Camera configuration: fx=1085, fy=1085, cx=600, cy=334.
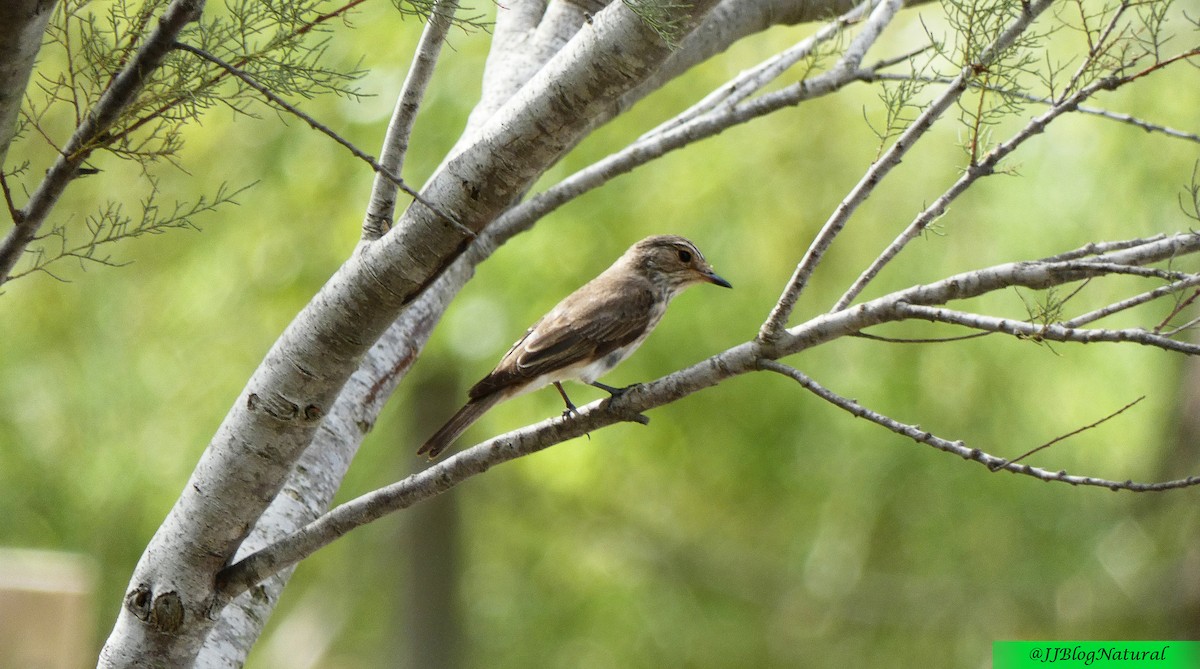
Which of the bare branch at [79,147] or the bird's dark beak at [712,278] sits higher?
the bird's dark beak at [712,278]

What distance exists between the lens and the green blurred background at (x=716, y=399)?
26.4 feet

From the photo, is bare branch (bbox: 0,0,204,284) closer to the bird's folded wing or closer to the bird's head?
the bird's folded wing

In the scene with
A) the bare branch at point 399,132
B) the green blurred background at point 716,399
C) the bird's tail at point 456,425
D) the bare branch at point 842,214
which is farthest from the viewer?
the green blurred background at point 716,399

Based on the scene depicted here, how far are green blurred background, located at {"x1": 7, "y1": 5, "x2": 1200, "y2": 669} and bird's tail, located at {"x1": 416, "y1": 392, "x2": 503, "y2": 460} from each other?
3.74 meters

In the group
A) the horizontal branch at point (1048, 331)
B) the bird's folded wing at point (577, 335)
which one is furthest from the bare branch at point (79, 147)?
the bird's folded wing at point (577, 335)

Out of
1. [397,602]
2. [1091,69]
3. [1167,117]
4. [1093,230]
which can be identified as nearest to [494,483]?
A: [397,602]

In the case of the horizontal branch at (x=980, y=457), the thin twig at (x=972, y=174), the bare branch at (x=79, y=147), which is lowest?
the horizontal branch at (x=980, y=457)

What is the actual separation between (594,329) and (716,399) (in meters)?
4.94

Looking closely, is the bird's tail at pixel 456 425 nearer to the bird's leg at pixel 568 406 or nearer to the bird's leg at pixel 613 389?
the bird's leg at pixel 568 406

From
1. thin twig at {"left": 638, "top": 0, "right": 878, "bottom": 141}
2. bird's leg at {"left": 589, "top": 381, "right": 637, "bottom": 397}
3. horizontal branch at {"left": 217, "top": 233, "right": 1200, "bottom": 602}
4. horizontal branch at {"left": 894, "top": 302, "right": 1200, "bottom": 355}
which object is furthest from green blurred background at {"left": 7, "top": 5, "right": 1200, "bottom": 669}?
horizontal branch at {"left": 894, "top": 302, "right": 1200, "bottom": 355}

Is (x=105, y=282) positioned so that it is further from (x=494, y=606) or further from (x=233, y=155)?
(x=494, y=606)

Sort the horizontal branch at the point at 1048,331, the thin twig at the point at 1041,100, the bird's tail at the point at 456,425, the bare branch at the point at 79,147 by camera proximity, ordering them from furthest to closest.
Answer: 1. the bird's tail at the point at 456,425
2. the thin twig at the point at 1041,100
3. the bare branch at the point at 79,147
4. the horizontal branch at the point at 1048,331

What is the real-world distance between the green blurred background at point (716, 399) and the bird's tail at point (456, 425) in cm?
374

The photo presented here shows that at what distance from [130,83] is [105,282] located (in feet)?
23.7
